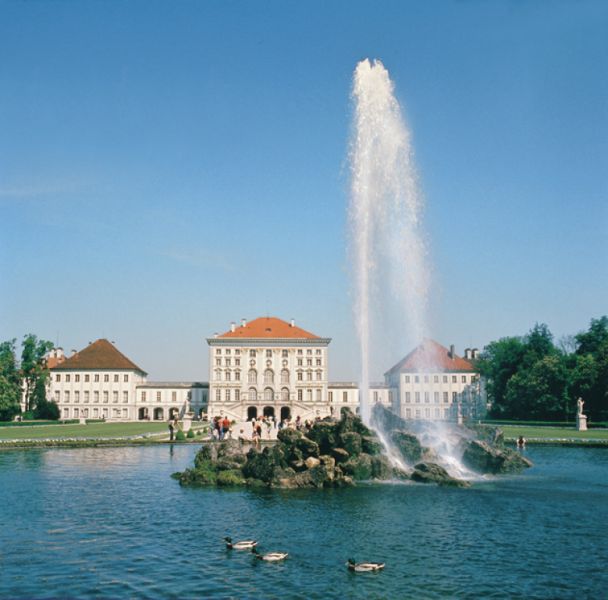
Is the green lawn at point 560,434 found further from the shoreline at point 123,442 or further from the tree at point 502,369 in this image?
the tree at point 502,369

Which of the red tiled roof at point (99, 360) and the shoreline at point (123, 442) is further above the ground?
the red tiled roof at point (99, 360)

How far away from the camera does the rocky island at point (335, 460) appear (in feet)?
83.4

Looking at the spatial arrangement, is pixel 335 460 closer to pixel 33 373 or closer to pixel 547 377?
pixel 547 377

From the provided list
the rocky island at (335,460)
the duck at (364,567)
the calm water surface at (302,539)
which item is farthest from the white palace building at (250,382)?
the duck at (364,567)

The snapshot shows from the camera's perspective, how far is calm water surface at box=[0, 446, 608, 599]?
12844 millimetres

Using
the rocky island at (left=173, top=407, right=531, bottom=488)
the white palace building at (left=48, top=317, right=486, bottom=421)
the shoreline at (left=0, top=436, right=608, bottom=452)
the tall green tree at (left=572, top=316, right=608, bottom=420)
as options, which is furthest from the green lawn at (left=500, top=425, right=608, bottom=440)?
the white palace building at (left=48, top=317, right=486, bottom=421)

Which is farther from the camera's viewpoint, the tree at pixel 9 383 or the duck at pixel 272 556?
the tree at pixel 9 383

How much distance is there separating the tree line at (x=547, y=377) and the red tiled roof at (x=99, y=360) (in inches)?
Answer: 2200

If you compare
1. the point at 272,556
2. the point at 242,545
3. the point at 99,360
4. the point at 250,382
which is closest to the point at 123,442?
the point at 242,545

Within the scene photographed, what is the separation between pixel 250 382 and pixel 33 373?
30995mm

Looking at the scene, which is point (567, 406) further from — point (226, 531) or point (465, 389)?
point (226, 531)

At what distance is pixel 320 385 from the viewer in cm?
10156

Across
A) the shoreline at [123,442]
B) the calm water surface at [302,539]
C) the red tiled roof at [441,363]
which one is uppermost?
the red tiled roof at [441,363]

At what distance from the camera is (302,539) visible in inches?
648
